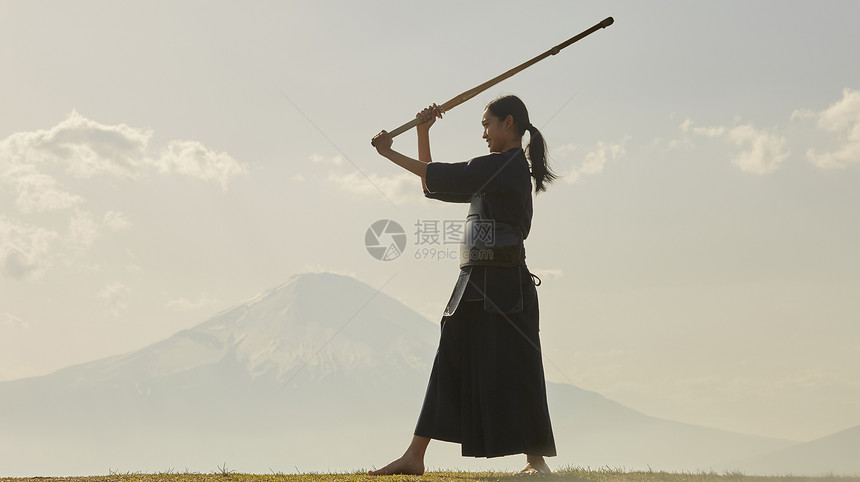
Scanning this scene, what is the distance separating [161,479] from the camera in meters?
5.64

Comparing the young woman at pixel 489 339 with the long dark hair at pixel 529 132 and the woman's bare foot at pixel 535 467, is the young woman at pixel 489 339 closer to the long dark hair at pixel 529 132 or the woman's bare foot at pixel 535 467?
the woman's bare foot at pixel 535 467

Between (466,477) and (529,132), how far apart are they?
289 centimetres

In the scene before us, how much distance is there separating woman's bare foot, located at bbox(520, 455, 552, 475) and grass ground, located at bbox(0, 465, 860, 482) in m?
0.09

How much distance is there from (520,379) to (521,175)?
5.30 feet

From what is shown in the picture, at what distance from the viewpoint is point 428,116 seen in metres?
6.36

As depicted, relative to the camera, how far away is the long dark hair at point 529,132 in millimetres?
6102

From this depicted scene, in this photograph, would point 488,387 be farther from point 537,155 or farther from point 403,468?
point 537,155

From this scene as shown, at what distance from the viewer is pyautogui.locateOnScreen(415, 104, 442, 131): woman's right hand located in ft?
20.9

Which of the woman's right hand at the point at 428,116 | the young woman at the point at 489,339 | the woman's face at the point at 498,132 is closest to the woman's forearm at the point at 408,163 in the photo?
the young woman at the point at 489,339

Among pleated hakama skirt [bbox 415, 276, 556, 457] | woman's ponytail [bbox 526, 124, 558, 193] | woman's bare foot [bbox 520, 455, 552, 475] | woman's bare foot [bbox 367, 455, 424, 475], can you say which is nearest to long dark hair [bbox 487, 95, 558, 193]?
woman's ponytail [bbox 526, 124, 558, 193]

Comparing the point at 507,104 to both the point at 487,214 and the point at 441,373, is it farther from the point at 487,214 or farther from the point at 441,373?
the point at 441,373

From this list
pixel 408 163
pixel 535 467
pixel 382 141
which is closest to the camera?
pixel 535 467

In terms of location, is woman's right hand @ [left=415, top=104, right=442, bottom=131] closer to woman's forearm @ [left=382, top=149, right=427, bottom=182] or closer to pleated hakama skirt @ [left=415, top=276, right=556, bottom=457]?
woman's forearm @ [left=382, top=149, right=427, bottom=182]

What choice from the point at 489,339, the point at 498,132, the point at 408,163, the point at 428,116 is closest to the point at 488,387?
the point at 489,339
